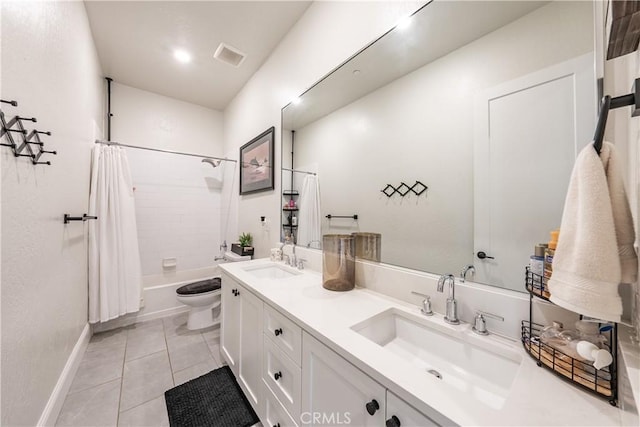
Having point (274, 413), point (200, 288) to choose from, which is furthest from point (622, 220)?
point (200, 288)

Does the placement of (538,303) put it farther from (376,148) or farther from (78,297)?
(78,297)

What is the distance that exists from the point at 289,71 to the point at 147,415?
2649mm

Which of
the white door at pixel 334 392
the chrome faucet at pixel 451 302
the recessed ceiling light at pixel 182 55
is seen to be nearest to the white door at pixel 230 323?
the white door at pixel 334 392

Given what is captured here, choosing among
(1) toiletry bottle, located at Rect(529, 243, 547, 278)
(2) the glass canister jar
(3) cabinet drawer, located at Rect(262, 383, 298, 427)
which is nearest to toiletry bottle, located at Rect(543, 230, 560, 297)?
(1) toiletry bottle, located at Rect(529, 243, 547, 278)

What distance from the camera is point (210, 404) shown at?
1.47m

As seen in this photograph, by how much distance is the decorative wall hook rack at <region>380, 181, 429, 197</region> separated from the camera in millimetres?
1202

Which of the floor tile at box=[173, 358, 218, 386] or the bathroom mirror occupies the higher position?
the bathroom mirror

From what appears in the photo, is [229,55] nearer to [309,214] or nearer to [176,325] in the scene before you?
[309,214]

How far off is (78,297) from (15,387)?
45.8 inches

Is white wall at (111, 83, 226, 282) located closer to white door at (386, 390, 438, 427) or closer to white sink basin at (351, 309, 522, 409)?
white sink basin at (351, 309, 522, 409)

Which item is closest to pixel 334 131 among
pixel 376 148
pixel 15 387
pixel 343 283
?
pixel 376 148

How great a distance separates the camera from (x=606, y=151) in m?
0.51

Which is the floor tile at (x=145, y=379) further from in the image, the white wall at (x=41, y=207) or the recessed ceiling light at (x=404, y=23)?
the recessed ceiling light at (x=404, y=23)

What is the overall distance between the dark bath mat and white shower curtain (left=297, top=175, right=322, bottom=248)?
1109 millimetres
